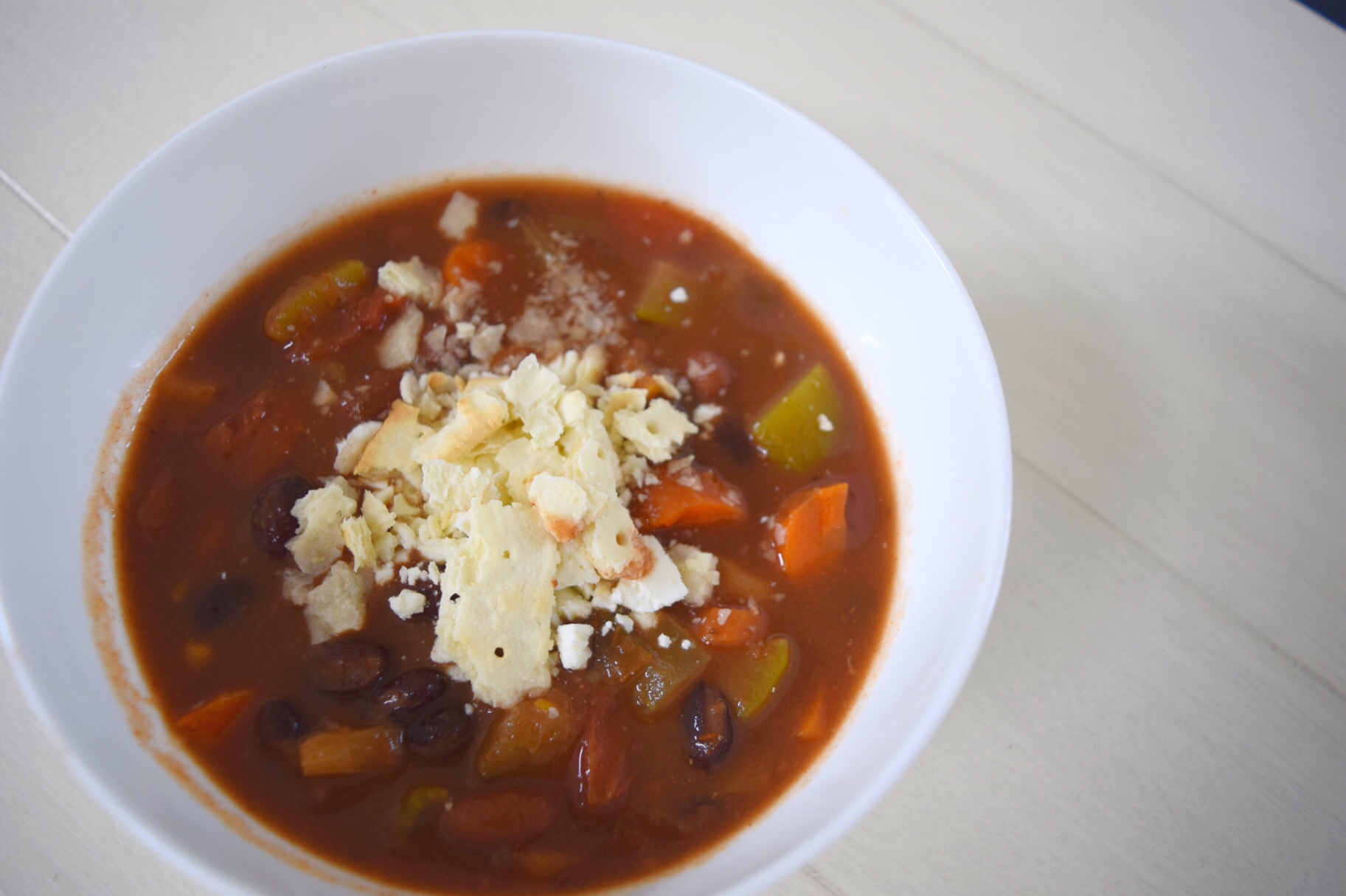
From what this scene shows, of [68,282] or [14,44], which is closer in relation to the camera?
[68,282]

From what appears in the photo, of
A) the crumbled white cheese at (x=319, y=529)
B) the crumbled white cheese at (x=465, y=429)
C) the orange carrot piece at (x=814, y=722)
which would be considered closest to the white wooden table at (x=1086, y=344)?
the orange carrot piece at (x=814, y=722)

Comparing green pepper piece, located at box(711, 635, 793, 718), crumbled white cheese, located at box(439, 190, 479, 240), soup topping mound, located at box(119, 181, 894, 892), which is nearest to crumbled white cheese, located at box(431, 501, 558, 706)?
soup topping mound, located at box(119, 181, 894, 892)

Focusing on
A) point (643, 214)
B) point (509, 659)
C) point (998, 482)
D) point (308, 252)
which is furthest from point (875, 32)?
point (509, 659)

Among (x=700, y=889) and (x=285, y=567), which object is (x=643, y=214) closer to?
(x=285, y=567)

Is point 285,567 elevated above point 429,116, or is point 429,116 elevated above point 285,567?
point 429,116

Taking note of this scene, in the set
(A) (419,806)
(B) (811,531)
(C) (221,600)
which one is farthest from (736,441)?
(C) (221,600)

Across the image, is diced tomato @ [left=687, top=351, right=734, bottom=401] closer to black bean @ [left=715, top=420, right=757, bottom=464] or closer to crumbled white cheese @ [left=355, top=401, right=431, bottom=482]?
black bean @ [left=715, top=420, right=757, bottom=464]

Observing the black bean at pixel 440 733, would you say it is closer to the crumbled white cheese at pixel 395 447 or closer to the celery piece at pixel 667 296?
the crumbled white cheese at pixel 395 447
